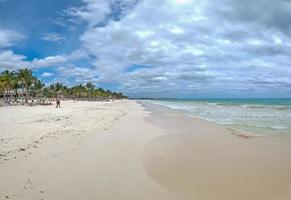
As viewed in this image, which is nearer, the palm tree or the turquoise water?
the turquoise water

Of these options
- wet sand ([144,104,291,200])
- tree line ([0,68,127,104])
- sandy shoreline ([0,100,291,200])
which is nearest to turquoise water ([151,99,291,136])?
wet sand ([144,104,291,200])

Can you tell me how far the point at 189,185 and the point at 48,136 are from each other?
8.40 meters

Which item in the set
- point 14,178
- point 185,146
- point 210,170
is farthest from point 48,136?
point 210,170

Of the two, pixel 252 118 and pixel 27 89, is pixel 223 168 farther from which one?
pixel 27 89

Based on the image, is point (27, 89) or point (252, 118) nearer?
point (252, 118)

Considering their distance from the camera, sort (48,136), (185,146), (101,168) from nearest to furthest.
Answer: (101,168) < (185,146) < (48,136)

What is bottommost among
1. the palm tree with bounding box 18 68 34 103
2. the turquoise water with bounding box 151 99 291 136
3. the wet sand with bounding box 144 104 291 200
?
the wet sand with bounding box 144 104 291 200

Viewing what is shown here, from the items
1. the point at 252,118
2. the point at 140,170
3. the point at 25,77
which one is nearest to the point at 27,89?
the point at 25,77

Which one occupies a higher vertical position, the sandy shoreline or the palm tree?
the palm tree

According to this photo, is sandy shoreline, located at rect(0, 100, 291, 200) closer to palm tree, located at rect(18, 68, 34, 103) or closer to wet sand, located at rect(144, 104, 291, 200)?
wet sand, located at rect(144, 104, 291, 200)

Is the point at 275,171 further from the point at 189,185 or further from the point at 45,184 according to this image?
the point at 45,184

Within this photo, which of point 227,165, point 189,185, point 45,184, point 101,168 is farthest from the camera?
point 227,165

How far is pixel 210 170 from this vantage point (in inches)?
331

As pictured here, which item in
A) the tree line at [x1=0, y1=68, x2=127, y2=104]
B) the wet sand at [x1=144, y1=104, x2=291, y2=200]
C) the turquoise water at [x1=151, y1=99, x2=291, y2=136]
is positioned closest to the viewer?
the wet sand at [x1=144, y1=104, x2=291, y2=200]
